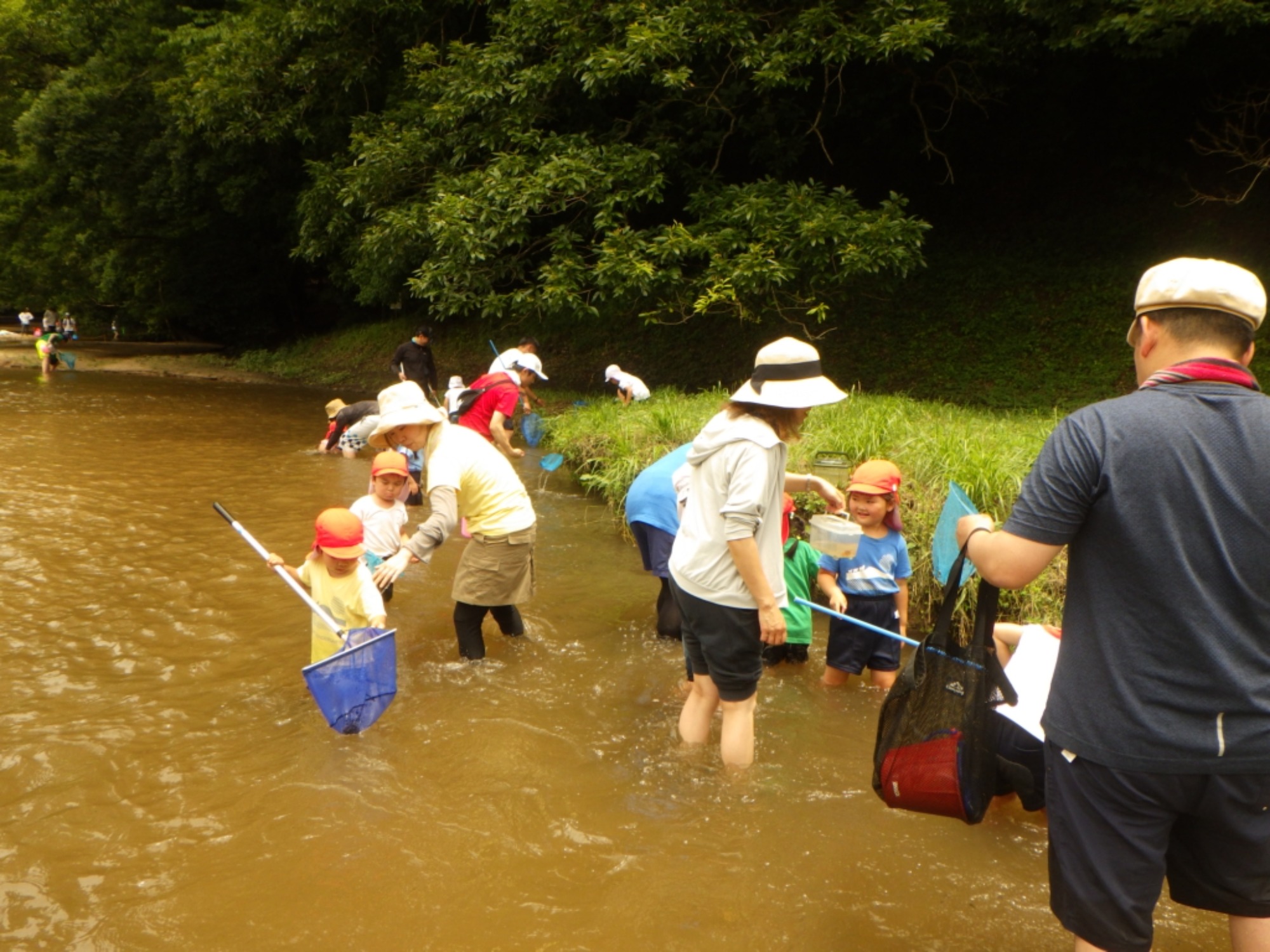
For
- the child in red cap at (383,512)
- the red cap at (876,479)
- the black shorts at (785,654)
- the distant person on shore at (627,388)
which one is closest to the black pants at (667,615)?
the black shorts at (785,654)

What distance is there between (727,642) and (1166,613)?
5.71 feet

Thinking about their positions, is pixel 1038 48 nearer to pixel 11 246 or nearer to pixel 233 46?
pixel 233 46

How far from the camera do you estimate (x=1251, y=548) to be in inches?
80.0

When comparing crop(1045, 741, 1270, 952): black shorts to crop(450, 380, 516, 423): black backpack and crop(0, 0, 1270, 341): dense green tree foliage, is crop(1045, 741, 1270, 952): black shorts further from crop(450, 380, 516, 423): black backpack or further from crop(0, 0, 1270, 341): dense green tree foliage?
crop(0, 0, 1270, 341): dense green tree foliage

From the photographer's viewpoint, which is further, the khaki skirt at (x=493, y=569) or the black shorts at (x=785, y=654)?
the black shorts at (x=785, y=654)

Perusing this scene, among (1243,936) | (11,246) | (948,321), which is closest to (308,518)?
(1243,936)

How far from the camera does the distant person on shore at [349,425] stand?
9602 mm

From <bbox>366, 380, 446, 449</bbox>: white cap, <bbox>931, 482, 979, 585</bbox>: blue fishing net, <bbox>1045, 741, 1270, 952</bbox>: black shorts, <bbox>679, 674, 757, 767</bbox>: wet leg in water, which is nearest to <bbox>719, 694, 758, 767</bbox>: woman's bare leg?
<bbox>679, 674, 757, 767</bbox>: wet leg in water

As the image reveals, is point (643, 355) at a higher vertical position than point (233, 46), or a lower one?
lower

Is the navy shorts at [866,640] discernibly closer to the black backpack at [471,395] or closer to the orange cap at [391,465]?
the orange cap at [391,465]

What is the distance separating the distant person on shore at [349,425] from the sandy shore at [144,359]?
1363 cm

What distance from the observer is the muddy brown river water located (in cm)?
324

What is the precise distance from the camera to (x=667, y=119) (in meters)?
14.8

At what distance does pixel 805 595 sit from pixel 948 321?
1083cm
